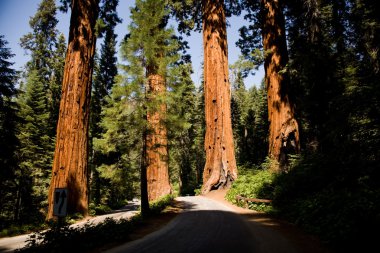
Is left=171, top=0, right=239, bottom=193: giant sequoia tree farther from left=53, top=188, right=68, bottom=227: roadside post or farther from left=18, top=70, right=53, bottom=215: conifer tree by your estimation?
left=18, top=70, right=53, bottom=215: conifer tree

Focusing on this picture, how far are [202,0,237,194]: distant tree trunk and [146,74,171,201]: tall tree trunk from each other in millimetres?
2825

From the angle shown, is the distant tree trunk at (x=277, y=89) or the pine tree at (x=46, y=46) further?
the pine tree at (x=46, y=46)

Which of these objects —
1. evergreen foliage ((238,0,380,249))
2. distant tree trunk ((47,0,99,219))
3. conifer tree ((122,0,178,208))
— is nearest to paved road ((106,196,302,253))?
evergreen foliage ((238,0,380,249))

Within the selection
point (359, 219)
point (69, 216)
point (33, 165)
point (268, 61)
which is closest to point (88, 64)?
point (69, 216)

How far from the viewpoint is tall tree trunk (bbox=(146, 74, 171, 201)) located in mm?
10812

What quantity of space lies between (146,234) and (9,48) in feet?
55.7

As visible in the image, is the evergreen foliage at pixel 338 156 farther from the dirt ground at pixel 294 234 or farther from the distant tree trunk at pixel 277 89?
the distant tree trunk at pixel 277 89

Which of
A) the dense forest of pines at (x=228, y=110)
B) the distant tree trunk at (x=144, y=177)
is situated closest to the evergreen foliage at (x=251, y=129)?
the dense forest of pines at (x=228, y=110)

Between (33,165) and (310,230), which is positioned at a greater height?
(33,165)

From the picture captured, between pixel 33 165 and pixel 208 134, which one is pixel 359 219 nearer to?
pixel 208 134

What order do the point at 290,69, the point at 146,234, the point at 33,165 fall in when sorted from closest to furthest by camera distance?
1. the point at 146,234
2. the point at 290,69
3. the point at 33,165

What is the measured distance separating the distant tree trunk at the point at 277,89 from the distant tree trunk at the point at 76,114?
880 centimetres

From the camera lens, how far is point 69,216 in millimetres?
9547

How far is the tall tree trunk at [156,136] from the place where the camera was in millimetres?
10812
